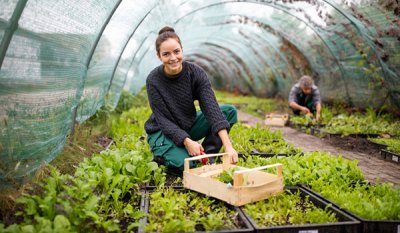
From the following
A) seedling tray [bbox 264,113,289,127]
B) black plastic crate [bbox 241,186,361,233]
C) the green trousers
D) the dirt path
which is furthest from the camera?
seedling tray [bbox 264,113,289,127]

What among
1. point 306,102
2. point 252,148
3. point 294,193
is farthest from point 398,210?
point 306,102

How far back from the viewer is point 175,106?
370 cm

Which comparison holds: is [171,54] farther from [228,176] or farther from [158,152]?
[228,176]

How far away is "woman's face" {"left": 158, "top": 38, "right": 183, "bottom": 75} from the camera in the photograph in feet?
10.8

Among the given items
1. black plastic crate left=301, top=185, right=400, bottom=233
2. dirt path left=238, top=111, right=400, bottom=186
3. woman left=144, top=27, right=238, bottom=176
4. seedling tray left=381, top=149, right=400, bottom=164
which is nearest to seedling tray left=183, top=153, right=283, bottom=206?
woman left=144, top=27, right=238, bottom=176

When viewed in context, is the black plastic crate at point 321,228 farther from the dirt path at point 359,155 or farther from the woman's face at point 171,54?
the woman's face at point 171,54

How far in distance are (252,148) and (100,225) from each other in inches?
109

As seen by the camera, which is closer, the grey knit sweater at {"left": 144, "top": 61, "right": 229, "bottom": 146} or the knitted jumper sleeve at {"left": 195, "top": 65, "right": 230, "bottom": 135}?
the knitted jumper sleeve at {"left": 195, "top": 65, "right": 230, "bottom": 135}

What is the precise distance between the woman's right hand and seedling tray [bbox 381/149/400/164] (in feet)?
8.89

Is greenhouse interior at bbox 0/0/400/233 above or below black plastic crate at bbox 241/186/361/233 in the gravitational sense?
above

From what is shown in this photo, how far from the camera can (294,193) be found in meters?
3.08

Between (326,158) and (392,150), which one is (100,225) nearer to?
(326,158)

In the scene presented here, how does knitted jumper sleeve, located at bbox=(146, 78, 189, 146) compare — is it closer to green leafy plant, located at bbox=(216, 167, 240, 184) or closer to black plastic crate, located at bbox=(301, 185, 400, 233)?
green leafy plant, located at bbox=(216, 167, 240, 184)

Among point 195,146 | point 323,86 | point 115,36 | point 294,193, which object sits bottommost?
point 294,193
